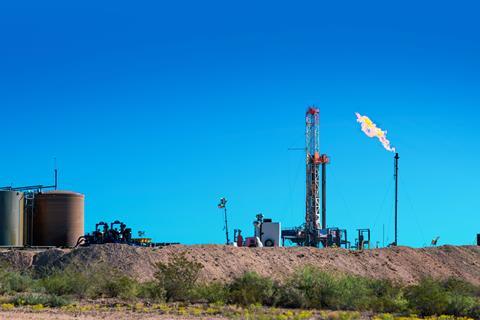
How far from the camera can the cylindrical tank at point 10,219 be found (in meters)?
48.0

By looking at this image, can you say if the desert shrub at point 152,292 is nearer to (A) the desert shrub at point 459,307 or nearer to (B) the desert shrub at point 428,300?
(B) the desert shrub at point 428,300

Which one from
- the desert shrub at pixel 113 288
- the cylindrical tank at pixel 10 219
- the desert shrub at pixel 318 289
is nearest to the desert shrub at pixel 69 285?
the desert shrub at pixel 113 288

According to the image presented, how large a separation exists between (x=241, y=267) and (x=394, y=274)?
10468mm

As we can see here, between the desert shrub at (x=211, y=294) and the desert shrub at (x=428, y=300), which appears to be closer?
the desert shrub at (x=428, y=300)

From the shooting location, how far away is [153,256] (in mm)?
40812

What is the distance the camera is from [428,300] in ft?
84.2

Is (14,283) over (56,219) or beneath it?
beneath

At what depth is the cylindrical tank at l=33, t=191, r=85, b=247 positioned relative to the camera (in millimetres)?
51031

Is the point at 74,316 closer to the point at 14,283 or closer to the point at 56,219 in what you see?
the point at 14,283

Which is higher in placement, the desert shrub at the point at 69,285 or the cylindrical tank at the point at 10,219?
the cylindrical tank at the point at 10,219

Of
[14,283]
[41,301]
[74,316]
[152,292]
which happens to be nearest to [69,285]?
[14,283]

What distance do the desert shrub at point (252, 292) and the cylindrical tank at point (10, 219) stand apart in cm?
2358

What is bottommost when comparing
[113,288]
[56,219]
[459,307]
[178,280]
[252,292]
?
[459,307]

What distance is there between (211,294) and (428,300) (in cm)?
761
